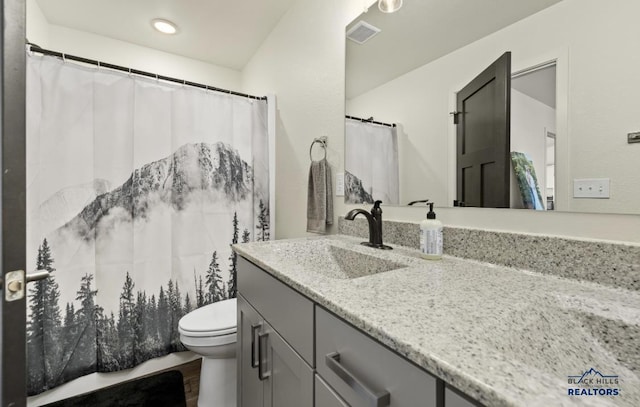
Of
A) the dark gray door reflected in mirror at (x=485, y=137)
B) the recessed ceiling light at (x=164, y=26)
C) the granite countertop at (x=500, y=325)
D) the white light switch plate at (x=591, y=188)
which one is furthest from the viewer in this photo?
the recessed ceiling light at (x=164, y=26)

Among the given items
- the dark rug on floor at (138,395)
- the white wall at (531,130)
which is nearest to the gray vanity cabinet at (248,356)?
the dark rug on floor at (138,395)

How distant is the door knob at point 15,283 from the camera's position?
1.99 ft

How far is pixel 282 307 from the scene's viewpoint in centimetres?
78

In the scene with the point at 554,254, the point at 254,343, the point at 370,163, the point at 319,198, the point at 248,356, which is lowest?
the point at 248,356

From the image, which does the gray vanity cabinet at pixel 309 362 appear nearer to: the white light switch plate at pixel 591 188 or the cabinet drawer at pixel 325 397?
the cabinet drawer at pixel 325 397

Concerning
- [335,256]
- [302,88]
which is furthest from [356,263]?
[302,88]

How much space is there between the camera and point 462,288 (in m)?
0.62

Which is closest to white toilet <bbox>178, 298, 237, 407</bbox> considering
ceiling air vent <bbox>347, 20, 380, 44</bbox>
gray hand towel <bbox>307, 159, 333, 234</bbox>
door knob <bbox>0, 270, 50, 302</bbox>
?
gray hand towel <bbox>307, 159, 333, 234</bbox>

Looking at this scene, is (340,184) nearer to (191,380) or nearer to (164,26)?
(191,380)

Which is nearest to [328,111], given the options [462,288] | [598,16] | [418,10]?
[418,10]

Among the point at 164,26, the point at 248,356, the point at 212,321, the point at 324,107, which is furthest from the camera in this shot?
the point at 164,26

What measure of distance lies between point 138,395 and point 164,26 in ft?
8.13

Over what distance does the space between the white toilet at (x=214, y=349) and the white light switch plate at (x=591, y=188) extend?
1.43 m

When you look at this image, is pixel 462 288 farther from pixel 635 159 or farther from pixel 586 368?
pixel 635 159
